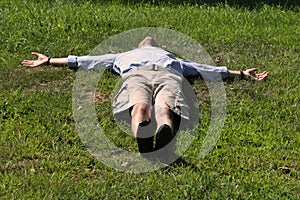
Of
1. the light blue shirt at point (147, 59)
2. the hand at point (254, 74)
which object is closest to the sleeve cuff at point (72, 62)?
the light blue shirt at point (147, 59)

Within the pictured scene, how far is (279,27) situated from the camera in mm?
7293

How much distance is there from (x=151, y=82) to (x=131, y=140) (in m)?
0.68

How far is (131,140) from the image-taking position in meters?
4.73

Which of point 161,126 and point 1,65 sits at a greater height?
point 161,126

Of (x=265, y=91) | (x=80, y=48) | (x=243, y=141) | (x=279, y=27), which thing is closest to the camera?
(x=243, y=141)

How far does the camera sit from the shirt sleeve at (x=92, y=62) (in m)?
5.80

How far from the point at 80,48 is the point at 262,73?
1850mm

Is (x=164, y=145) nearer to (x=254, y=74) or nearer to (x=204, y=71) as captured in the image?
(x=204, y=71)

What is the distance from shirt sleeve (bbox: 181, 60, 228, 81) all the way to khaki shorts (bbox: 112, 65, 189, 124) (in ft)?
1.04

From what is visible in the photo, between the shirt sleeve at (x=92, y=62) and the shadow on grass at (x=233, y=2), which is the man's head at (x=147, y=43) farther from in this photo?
the shadow on grass at (x=233, y=2)

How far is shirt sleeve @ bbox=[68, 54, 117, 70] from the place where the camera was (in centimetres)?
580

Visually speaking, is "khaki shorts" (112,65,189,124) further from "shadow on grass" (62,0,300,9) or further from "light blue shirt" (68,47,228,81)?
"shadow on grass" (62,0,300,9)

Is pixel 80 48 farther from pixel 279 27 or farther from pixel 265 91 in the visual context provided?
pixel 279 27

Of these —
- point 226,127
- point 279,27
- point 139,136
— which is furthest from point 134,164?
point 279,27
